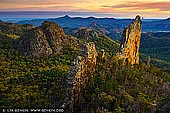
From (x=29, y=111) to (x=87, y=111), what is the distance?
42.1 feet

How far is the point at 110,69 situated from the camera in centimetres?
9550

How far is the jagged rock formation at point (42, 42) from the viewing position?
472 feet

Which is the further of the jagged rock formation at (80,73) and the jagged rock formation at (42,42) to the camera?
the jagged rock formation at (42,42)

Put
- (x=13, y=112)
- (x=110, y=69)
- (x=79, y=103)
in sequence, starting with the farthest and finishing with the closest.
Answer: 1. (x=110, y=69)
2. (x=79, y=103)
3. (x=13, y=112)

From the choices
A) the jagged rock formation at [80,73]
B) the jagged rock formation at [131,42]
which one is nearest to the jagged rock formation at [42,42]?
the jagged rock formation at [131,42]

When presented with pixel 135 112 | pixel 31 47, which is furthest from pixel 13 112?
pixel 31 47

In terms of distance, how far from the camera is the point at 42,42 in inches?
5753

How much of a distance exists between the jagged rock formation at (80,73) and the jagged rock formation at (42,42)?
187 ft

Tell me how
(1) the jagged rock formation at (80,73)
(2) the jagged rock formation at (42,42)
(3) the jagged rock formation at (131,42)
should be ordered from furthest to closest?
1. (2) the jagged rock formation at (42,42)
2. (3) the jagged rock formation at (131,42)
3. (1) the jagged rock formation at (80,73)

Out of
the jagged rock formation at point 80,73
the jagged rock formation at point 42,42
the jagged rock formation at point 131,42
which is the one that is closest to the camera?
the jagged rock formation at point 80,73

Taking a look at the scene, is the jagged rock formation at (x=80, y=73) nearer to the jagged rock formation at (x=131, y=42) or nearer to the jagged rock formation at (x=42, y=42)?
the jagged rock formation at (x=131, y=42)

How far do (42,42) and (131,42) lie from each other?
4482cm

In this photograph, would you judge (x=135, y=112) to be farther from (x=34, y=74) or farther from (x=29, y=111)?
(x=34, y=74)

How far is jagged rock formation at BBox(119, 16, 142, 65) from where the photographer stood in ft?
374
